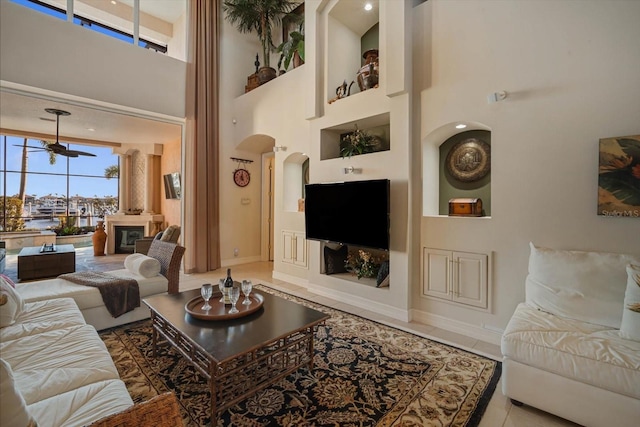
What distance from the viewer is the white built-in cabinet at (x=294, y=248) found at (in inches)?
188

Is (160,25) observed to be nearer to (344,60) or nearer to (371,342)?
(344,60)

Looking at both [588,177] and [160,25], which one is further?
[160,25]

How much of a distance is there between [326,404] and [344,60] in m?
4.35

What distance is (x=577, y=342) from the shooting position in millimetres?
1789

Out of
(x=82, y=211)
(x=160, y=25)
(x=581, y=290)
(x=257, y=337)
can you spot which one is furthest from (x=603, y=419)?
(x=82, y=211)

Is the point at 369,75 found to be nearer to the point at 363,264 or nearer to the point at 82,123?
the point at 363,264

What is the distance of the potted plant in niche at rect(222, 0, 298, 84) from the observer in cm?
561

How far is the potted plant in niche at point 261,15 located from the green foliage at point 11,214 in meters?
6.94

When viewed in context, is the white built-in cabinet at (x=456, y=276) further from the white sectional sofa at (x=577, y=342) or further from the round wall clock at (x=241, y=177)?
the round wall clock at (x=241, y=177)

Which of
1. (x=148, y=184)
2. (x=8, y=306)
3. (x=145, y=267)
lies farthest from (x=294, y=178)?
(x=148, y=184)

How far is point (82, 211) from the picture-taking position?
27.7 ft

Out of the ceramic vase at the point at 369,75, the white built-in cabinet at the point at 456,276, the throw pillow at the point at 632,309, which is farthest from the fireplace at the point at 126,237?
the throw pillow at the point at 632,309

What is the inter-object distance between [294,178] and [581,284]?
4.06m

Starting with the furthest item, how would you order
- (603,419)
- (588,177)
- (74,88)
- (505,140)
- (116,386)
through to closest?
(74,88), (505,140), (588,177), (603,419), (116,386)
